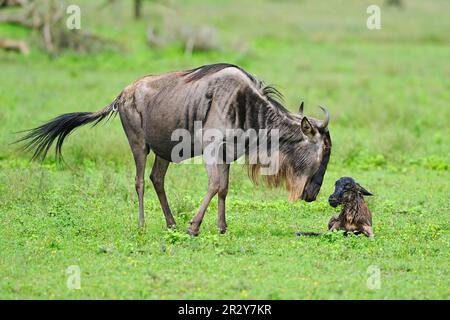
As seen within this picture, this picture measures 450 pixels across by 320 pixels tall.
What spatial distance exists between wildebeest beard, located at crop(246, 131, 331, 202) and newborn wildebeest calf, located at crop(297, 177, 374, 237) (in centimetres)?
24

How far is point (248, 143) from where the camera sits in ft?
30.0

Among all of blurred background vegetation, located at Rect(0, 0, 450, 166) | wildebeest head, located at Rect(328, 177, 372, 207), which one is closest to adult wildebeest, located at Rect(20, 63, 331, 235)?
wildebeest head, located at Rect(328, 177, 372, 207)

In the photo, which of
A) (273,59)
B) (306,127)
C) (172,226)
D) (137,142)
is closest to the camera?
(306,127)

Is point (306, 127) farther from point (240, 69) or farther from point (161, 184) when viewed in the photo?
point (161, 184)

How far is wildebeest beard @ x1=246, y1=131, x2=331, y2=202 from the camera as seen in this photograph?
357 inches

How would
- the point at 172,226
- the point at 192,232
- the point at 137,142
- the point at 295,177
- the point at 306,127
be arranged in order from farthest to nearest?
the point at 137,142 < the point at 172,226 < the point at 295,177 < the point at 306,127 < the point at 192,232

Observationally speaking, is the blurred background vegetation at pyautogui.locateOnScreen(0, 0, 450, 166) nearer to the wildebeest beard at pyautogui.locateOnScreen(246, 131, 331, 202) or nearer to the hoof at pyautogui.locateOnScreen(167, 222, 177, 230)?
the hoof at pyautogui.locateOnScreen(167, 222, 177, 230)

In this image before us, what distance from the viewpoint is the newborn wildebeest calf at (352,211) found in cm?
890

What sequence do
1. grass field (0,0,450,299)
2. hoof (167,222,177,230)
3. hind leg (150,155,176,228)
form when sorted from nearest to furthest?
grass field (0,0,450,299), hoof (167,222,177,230), hind leg (150,155,176,228)

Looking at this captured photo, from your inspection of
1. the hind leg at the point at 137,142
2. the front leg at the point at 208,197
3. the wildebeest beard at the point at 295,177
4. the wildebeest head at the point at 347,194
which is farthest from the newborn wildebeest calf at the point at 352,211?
the hind leg at the point at 137,142

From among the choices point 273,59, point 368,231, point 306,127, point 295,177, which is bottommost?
point 368,231

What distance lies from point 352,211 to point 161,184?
214cm

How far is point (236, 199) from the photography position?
11023 millimetres

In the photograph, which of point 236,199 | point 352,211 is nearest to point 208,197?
point 352,211
